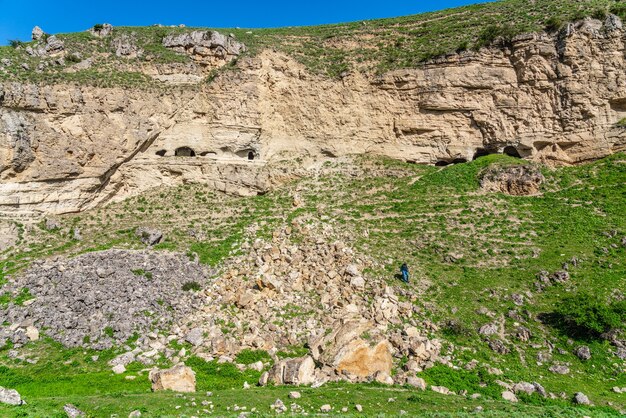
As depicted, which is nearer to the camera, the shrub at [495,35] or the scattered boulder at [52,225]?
the scattered boulder at [52,225]

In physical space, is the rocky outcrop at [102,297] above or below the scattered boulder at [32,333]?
above

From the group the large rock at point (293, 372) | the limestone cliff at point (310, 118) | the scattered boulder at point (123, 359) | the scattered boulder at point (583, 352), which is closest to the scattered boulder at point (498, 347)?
the scattered boulder at point (583, 352)

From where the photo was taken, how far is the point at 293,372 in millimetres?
14203

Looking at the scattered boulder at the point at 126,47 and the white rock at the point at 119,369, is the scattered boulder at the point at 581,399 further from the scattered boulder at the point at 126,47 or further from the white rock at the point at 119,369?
the scattered boulder at the point at 126,47

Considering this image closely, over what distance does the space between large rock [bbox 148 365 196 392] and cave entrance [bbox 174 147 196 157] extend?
20.3 metres

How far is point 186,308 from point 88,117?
16469mm

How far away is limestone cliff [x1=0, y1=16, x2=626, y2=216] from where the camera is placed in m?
26.9

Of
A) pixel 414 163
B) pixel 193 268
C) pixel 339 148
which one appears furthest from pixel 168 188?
pixel 414 163

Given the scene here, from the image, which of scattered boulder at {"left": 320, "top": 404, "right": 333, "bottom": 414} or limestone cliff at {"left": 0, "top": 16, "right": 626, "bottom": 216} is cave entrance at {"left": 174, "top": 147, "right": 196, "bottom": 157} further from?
scattered boulder at {"left": 320, "top": 404, "right": 333, "bottom": 414}

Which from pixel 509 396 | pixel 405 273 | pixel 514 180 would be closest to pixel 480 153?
pixel 514 180

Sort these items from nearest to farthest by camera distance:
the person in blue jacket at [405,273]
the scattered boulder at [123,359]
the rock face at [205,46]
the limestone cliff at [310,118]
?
the scattered boulder at [123,359], the person in blue jacket at [405,273], the limestone cliff at [310,118], the rock face at [205,46]

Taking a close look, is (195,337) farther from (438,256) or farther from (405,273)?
(438,256)

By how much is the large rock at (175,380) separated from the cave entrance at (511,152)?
28.3 metres

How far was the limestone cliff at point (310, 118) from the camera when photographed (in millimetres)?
26906
